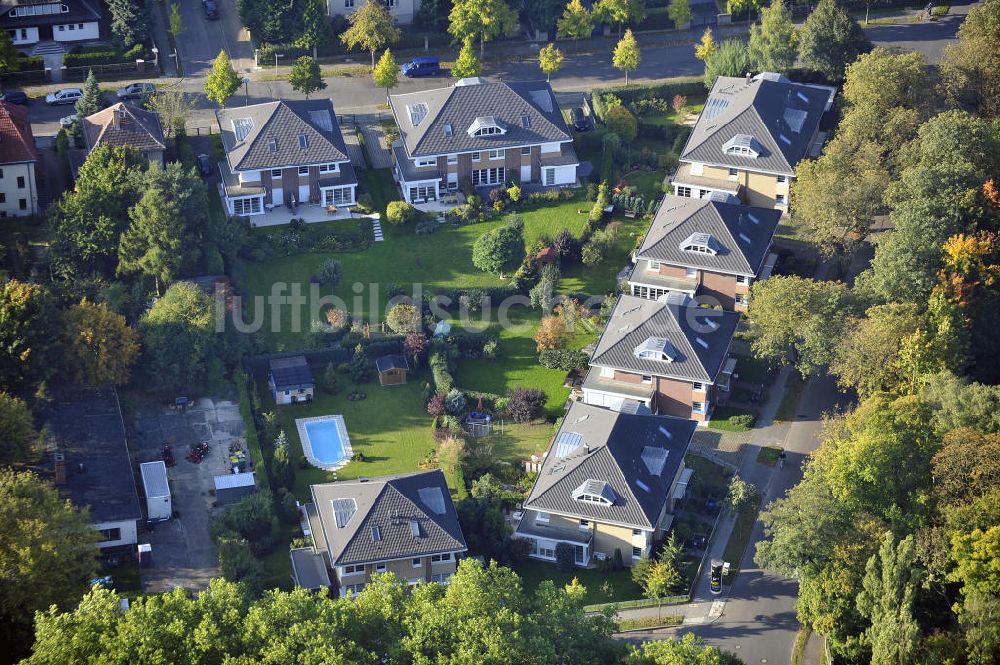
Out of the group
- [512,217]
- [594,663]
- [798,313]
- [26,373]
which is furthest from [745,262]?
[26,373]

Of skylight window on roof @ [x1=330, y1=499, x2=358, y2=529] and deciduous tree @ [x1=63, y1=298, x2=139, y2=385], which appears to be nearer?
skylight window on roof @ [x1=330, y1=499, x2=358, y2=529]

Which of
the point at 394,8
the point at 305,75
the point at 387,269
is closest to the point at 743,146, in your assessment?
the point at 387,269

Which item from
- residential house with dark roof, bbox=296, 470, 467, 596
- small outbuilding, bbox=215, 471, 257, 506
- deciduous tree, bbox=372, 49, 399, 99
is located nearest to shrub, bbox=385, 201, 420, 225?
deciduous tree, bbox=372, 49, 399, 99

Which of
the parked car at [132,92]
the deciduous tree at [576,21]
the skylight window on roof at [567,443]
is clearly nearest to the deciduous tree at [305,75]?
the parked car at [132,92]

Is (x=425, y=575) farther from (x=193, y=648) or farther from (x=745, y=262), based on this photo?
(x=745, y=262)

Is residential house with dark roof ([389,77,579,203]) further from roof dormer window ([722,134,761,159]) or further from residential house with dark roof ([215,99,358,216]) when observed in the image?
roof dormer window ([722,134,761,159])
